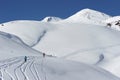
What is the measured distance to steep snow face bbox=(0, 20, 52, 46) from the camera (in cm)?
9047

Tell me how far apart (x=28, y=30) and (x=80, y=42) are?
610 inches

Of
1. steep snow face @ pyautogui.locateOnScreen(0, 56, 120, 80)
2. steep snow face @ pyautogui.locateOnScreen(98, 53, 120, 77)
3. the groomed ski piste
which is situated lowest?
steep snow face @ pyautogui.locateOnScreen(0, 56, 120, 80)

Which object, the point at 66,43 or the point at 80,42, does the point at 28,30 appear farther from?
the point at 80,42

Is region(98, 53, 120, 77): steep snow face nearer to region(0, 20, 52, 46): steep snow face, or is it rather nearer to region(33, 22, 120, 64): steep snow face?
region(33, 22, 120, 64): steep snow face

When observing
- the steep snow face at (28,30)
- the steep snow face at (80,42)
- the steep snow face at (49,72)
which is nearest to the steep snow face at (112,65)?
the steep snow face at (80,42)

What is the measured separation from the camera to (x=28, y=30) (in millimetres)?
97500

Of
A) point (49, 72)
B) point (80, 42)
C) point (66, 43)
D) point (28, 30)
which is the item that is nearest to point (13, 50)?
point (49, 72)

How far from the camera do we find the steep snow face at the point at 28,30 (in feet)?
297

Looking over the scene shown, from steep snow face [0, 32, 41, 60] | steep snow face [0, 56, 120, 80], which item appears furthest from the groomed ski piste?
steep snow face [0, 56, 120, 80]

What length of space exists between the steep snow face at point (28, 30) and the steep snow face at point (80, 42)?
1.88 m

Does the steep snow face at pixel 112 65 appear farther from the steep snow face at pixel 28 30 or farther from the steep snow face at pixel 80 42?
the steep snow face at pixel 28 30

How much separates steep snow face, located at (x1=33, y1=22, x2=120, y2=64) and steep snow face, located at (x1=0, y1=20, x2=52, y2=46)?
6.16 ft

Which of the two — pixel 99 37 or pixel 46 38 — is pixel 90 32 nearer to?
pixel 99 37

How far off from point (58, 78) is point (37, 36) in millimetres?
68414
